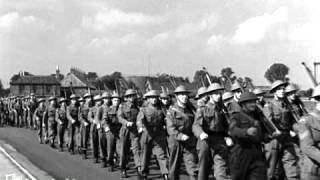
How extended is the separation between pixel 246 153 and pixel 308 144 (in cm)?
82

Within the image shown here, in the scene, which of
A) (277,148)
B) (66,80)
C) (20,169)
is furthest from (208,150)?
(66,80)

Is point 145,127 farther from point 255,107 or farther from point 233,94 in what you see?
point 255,107

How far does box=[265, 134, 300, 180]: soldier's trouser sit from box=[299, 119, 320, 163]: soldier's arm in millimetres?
3520

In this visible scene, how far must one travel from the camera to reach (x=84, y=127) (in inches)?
645

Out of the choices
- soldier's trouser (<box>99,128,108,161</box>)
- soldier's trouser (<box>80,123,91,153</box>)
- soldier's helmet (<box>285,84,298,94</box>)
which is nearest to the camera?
soldier's helmet (<box>285,84,298,94</box>)

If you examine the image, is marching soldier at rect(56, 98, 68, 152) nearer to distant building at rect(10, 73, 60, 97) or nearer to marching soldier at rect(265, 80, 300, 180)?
marching soldier at rect(265, 80, 300, 180)

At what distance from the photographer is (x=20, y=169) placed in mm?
12586

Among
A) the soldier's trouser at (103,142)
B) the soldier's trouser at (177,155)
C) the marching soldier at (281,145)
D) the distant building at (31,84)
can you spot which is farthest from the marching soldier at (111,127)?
the distant building at (31,84)

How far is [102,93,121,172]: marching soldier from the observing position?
43.7 feet

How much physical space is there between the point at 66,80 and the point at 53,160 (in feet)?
319

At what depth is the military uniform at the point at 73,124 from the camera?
56.4 ft

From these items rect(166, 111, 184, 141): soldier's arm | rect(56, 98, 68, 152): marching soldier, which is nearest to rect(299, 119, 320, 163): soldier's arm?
rect(166, 111, 184, 141): soldier's arm

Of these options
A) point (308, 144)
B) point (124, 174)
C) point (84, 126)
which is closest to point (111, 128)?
point (124, 174)

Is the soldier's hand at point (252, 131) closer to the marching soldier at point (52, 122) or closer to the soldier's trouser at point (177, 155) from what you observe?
the soldier's trouser at point (177, 155)
